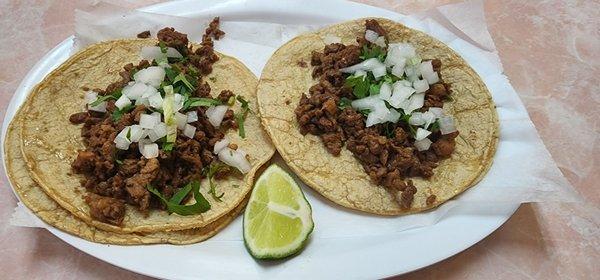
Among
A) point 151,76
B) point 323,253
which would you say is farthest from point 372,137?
point 151,76

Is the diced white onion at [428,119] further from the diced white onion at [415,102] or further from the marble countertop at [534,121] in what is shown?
the marble countertop at [534,121]

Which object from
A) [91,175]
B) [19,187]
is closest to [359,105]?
[91,175]

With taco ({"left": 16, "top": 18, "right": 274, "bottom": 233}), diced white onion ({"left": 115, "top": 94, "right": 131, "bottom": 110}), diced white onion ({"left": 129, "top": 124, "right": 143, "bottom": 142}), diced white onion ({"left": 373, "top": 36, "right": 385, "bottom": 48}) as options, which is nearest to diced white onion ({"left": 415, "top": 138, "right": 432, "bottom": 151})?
diced white onion ({"left": 373, "top": 36, "right": 385, "bottom": 48})

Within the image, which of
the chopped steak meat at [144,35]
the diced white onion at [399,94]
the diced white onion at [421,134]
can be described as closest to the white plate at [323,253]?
the diced white onion at [421,134]

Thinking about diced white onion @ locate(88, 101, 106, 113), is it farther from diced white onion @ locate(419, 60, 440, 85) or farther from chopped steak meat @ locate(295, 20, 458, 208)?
diced white onion @ locate(419, 60, 440, 85)

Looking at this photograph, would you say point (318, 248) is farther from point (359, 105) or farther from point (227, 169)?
point (359, 105)

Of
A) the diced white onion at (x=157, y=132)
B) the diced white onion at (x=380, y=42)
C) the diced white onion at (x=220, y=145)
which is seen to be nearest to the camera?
the diced white onion at (x=157, y=132)

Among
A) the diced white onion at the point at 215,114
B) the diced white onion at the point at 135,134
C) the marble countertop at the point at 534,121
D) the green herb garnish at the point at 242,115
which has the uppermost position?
the diced white onion at the point at 135,134
